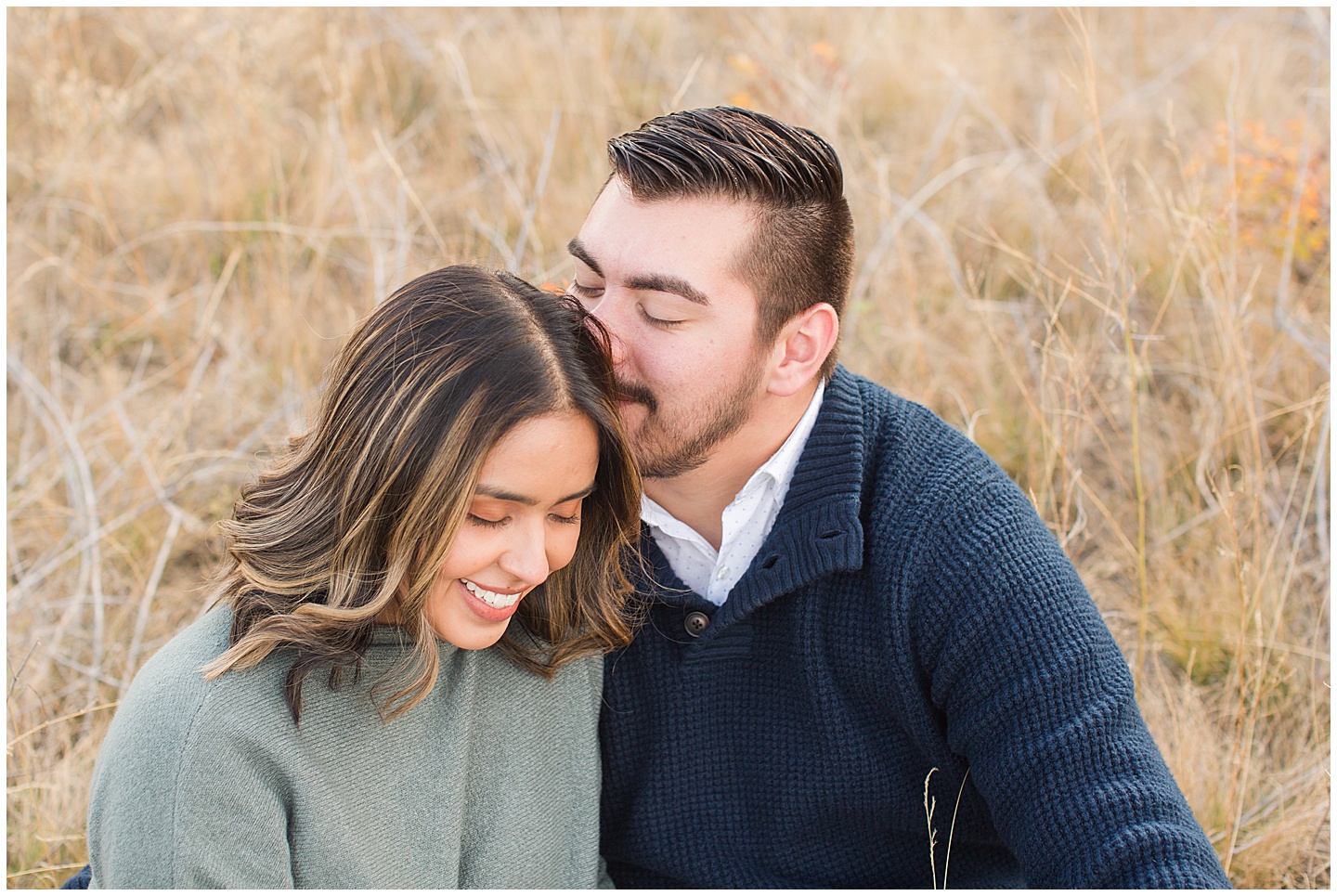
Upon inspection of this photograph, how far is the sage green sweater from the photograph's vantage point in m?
1.53

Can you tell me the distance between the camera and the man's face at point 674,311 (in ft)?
6.73

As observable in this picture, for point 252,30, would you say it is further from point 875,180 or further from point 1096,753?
point 1096,753

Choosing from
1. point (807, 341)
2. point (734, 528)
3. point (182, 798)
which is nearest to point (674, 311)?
point (807, 341)

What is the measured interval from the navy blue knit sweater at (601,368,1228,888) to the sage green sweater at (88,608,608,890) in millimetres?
168

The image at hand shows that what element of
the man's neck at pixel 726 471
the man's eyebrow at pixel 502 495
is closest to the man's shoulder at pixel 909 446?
the man's neck at pixel 726 471

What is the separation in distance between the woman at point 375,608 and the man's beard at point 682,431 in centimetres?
24

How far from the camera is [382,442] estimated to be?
166 centimetres

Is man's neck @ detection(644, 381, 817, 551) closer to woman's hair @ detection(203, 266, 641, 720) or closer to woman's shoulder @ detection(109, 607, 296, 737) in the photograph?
woman's hair @ detection(203, 266, 641, 720)

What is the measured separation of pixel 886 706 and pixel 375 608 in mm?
918

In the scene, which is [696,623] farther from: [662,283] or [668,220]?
[668,220]

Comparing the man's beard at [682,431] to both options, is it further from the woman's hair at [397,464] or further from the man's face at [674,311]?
the woman's hair at [397,464]

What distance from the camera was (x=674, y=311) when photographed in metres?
2.06

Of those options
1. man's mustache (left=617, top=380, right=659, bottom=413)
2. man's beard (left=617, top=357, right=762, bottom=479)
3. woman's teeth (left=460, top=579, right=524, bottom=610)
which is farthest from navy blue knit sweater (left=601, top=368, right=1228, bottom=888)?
woman's teeth (left=460, top=579, right=524, bottom=610)

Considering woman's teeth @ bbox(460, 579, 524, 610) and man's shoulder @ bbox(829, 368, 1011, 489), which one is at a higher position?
man's shoulder @ bbox(829, 368, 1011, 489)
